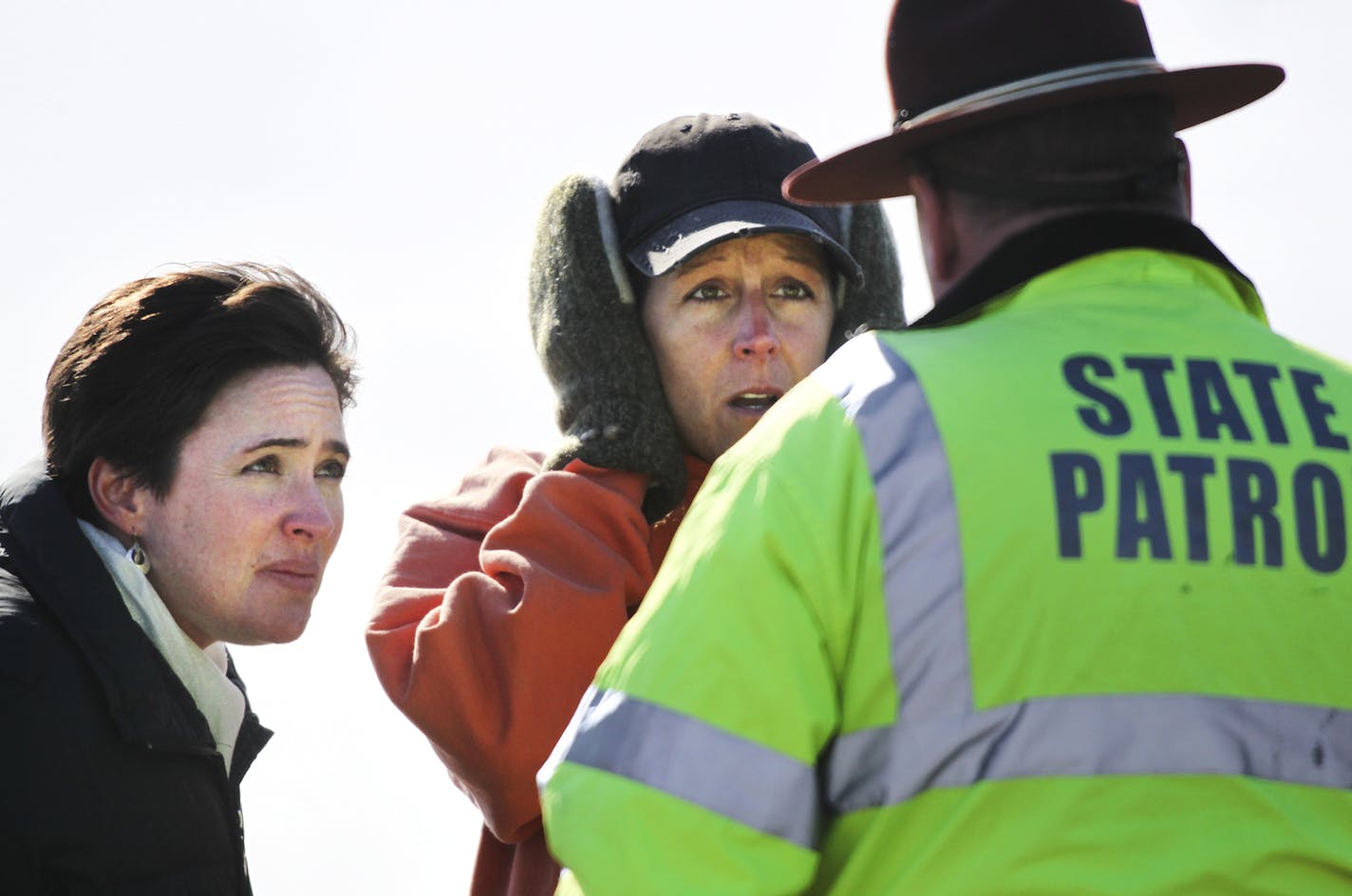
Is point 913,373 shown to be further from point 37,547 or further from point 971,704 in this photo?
point 37,547

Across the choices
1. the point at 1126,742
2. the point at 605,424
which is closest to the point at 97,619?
the point at 605,424

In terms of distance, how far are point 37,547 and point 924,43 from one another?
196cm

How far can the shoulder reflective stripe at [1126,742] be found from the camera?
1.70 m

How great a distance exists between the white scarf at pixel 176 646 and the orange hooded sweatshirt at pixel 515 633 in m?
0.36

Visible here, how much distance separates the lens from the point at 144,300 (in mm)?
3406

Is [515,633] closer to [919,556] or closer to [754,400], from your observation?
[754,400]

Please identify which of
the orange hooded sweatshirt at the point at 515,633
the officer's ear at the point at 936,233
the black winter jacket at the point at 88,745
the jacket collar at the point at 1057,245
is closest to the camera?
the jacket collar at the point at 1057,245

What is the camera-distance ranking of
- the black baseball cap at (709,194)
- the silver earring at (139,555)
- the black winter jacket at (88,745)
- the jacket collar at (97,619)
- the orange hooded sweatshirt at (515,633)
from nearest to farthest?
the black winter jacket at (88,745)
the jacket collar at (97,619)
the orange hooded sweatshirt at (515,633)
the silver earring at (139,555)
the black baseball cap at (709,194)

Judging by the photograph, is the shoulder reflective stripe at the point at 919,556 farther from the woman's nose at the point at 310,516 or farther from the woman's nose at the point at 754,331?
the woman's nose at the point at 310,516

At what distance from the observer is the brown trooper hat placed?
1.98 meters

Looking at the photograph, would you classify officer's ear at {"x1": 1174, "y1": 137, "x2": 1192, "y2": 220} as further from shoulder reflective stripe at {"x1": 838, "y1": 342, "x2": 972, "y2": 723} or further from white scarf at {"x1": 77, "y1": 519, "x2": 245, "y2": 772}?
white scarf at {"x1": 77, "y1": 519, "x2": 245, "y2": 772}

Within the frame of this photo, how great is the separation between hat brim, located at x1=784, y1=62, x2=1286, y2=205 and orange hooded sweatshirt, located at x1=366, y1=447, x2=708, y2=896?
107 cm

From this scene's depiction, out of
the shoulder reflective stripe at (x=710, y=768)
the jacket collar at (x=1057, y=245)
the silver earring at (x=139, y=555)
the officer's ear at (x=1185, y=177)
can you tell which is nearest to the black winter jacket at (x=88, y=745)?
the silver earring at (x=139, y=555)

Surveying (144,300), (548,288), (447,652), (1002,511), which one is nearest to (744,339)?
(548,288)
